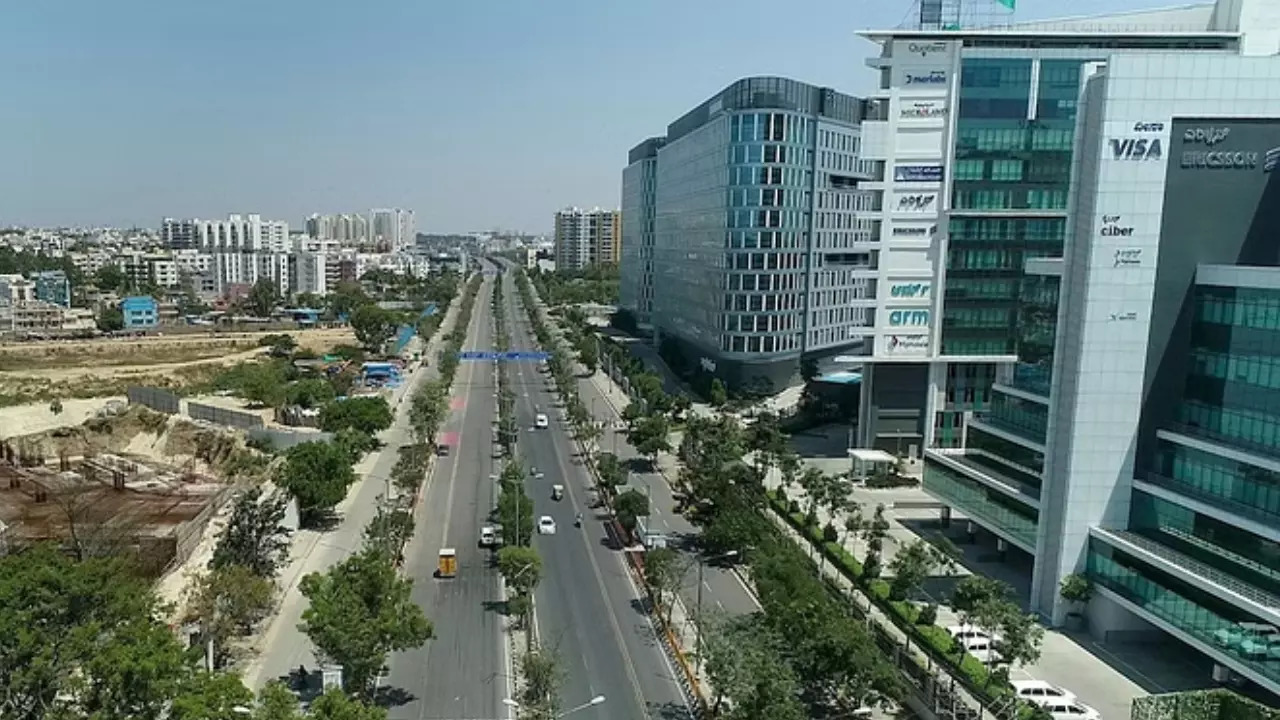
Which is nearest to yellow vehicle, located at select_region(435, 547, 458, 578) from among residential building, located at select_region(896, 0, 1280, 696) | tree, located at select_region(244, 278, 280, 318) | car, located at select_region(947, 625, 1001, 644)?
car, located at select_region(947, 625, 1001, 644)

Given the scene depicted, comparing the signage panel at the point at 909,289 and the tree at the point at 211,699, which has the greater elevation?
the signage panel at the point at 909,289

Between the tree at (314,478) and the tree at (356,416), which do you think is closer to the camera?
the tree at (314,478)

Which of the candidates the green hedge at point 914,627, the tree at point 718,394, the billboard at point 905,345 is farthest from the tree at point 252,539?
the tree at point 718,394

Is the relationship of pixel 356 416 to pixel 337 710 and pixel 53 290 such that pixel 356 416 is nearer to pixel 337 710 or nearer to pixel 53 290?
pixel 337 710

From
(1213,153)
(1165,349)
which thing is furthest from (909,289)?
(1213,153)

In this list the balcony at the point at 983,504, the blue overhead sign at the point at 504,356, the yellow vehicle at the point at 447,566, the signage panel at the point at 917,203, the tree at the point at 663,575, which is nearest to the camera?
the tree at the point at 663,575

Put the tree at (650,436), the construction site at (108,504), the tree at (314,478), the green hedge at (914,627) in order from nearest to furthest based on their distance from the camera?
the green hedge at (914,627)
the construction site at (108,504)
the tree at (314,478)
the tree at (650,436)

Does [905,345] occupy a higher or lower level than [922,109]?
lower

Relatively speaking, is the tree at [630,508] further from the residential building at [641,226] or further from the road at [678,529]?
the residential building at [641,226]
